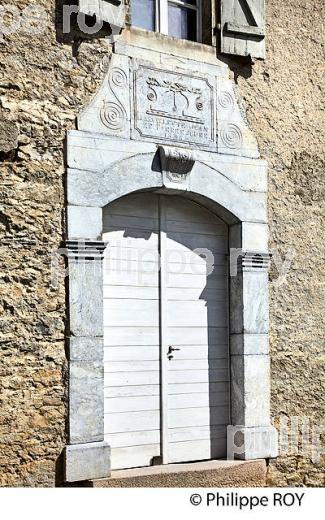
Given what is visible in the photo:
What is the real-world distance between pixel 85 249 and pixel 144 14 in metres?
2.08

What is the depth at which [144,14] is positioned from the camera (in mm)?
6227

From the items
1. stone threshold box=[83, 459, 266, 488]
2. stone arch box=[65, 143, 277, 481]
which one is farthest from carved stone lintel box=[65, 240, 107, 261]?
stone threshold box=[83, 459, 266, 488]

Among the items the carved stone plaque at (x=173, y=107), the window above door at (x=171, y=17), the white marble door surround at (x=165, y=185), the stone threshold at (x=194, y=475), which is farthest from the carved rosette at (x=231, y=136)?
the stone threshold at (x=194, y=475)

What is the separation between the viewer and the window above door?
20.4 feet

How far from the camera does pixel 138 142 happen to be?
19.4ft

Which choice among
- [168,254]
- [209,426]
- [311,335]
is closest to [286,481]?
[209,426]

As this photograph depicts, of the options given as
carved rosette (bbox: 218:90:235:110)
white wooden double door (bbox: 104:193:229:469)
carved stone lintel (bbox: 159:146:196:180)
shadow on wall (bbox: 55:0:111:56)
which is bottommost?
white wooden double door (bbox: 104:193:229:469)

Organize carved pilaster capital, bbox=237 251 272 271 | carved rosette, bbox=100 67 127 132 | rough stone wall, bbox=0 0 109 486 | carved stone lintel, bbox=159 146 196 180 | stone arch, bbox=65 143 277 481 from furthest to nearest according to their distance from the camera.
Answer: carved pilaster capital, bbox=237 251 272 271, carved stone lintel, bbox=159 146 196 180, carved rosette, bbox=100 67 127 132, stone arch, bbox=65 143 277 481, rough stone wall, bbox=0 0 109 486

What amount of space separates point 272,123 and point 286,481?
3.07 meters

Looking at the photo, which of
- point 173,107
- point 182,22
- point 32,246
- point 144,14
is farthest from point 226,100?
point 32,246

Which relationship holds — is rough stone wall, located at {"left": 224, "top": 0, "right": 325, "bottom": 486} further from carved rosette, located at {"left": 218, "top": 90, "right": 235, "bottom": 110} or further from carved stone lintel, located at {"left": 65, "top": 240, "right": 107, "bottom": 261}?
carved stone lintel, located at {"left": 65, "top": 240, "right": 107, "bottom": 261}

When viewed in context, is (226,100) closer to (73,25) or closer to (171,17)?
(171,17)

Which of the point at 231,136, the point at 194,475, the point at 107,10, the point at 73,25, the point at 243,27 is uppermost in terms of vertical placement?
the point at 243,27

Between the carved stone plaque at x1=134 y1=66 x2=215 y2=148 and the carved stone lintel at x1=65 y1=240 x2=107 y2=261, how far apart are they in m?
0.98
